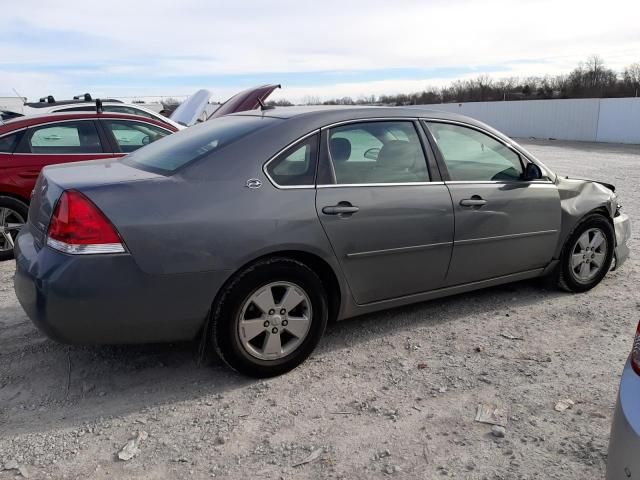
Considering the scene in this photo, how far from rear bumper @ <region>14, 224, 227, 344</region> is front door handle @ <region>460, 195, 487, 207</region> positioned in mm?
1806

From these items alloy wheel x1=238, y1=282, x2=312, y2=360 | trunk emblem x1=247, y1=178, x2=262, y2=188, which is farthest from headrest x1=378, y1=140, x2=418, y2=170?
alloy wheel x1=238, y1=282, x2=312, y2=360

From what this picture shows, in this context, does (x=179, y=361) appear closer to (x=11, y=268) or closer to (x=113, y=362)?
(x=113, y=362)

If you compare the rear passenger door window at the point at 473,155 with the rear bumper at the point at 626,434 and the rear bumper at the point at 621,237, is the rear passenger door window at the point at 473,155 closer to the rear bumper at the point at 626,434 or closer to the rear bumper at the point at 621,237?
the rear bumper at the point at 621,237

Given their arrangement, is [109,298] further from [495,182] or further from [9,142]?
[9,142]

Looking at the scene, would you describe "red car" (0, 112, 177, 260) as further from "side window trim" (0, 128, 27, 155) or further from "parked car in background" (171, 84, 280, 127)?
"parked car in background" (171, 84, 280, 127)

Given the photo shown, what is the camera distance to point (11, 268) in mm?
5773

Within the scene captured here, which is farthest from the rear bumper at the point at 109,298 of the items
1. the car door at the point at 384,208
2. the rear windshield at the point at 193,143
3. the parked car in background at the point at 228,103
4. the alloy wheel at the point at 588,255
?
the parked car in background at the point at 228,103

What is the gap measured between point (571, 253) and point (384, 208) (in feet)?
6.62

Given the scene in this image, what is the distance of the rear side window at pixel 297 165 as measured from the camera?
339 cm

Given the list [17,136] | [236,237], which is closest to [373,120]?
[236,237]

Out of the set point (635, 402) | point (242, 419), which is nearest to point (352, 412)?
point (242, 419)

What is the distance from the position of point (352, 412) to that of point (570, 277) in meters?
2.63

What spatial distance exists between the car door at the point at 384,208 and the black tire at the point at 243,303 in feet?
0.86

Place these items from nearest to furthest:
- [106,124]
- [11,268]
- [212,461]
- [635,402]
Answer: [635,402]
[212,461]
[11,268]
[106,124]
